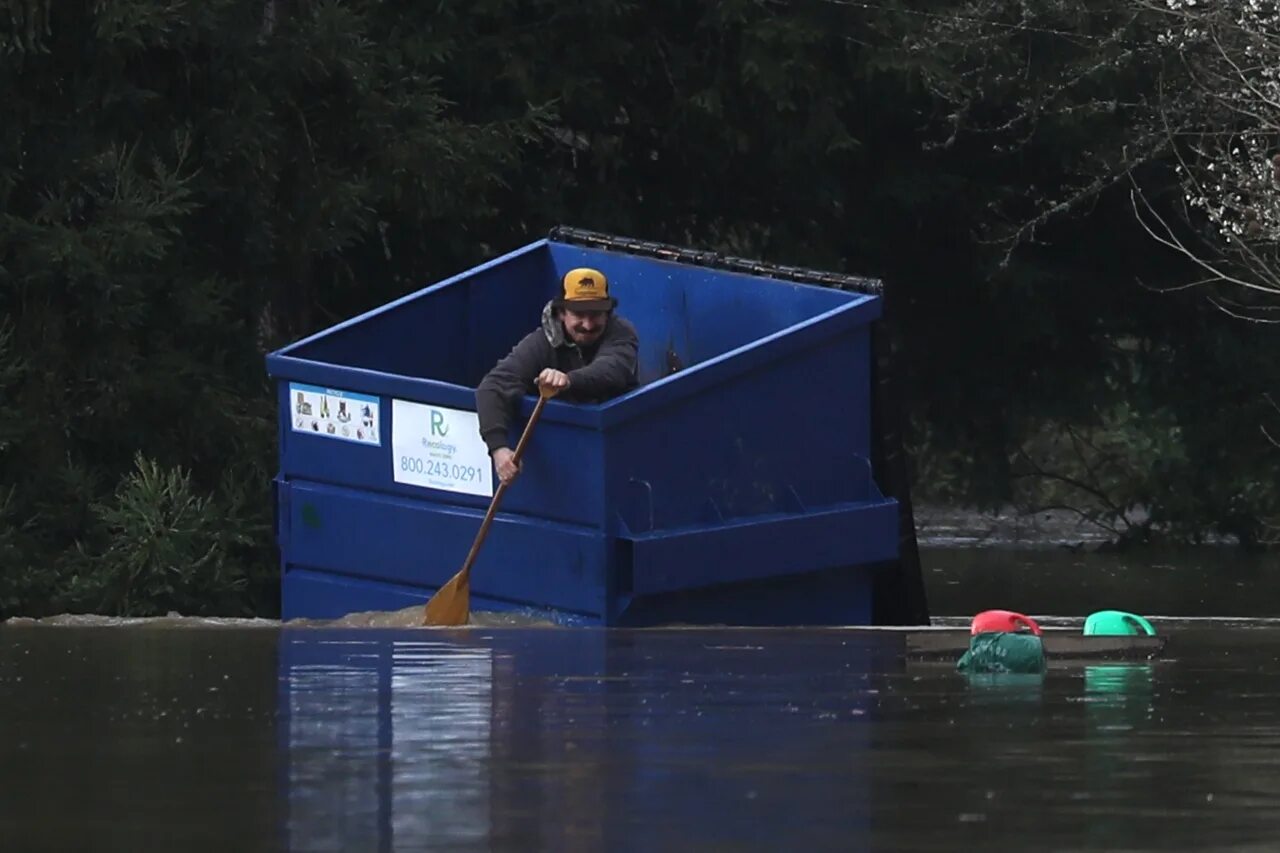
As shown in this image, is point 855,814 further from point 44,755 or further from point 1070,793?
point 44,755

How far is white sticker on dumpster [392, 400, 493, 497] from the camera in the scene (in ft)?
40.2

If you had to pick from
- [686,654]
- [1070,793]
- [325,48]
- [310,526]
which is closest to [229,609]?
[310,526]

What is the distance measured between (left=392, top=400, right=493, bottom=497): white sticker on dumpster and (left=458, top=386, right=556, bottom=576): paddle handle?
0.55 feet

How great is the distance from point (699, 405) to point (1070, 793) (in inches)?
211

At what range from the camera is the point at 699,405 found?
1217 cm

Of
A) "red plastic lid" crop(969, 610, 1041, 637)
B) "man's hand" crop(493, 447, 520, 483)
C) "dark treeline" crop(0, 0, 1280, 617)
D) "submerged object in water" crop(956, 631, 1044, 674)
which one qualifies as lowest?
"submerged object in water" crop(956, 631, 1044, 674)

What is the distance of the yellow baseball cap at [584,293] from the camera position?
41.5 ft

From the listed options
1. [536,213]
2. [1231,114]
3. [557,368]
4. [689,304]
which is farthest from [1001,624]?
[536,213]

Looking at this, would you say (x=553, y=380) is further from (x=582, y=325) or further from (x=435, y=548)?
(x=435, y=548)

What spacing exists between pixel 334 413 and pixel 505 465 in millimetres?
1392

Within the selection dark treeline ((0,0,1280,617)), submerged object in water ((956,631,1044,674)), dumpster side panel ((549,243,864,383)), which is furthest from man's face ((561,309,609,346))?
dark treeline ((0,0,1280,617))

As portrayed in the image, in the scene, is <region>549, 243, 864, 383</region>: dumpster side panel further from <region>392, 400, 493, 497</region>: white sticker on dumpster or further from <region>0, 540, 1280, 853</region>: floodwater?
<region>0, 540, 1280, 853</region>: floodwater

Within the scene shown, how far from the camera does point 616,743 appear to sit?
7.91 m

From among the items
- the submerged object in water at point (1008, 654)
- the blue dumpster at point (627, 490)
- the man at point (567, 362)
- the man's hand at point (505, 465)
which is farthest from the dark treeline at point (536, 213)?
the submerged object in water at point (1008, 654)
